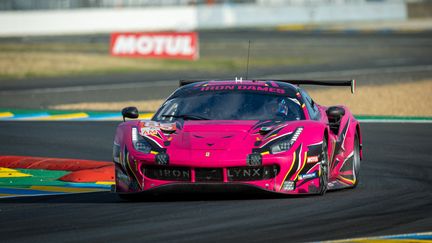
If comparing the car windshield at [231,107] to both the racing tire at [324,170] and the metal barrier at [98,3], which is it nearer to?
the racing tire at [324,170]

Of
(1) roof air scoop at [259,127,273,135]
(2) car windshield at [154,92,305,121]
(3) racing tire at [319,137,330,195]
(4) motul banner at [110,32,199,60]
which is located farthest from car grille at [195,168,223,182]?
(4) motul banner at [110,32,199,60]

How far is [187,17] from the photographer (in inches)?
2384

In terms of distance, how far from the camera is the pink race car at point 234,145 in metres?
9.59

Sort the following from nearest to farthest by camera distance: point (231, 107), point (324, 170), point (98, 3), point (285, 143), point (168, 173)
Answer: point (168, 173), point (285, 143), point (324, 170), point (231, 107), point (98, 3)

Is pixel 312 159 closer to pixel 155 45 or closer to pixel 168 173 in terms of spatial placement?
pixel 168 173

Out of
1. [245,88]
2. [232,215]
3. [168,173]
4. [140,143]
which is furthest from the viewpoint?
[245,88]

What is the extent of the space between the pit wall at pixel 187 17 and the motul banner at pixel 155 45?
13.6 meters

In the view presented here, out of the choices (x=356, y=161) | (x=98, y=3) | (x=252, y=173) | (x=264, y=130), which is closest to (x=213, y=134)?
(x=264, y=130)

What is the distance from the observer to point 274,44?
49.8 meters

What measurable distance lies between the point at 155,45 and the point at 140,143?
3155 cm

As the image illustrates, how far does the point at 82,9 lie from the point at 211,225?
5011cm

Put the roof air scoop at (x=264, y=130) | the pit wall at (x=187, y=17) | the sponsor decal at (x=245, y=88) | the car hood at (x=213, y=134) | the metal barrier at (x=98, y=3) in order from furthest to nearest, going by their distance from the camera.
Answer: the pit wall at (x=187, y=17) → the metal barrier at (x=98, y=3) → the sponsor decal at (x=245, y=88) → the roof air scoop at (x=264, y=130) → the car hood at (x=213, y=134)

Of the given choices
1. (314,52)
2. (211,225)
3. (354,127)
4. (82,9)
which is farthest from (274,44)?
(211,225)

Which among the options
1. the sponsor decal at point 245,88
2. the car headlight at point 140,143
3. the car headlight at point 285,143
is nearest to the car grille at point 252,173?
the car headlight at point 285,143
